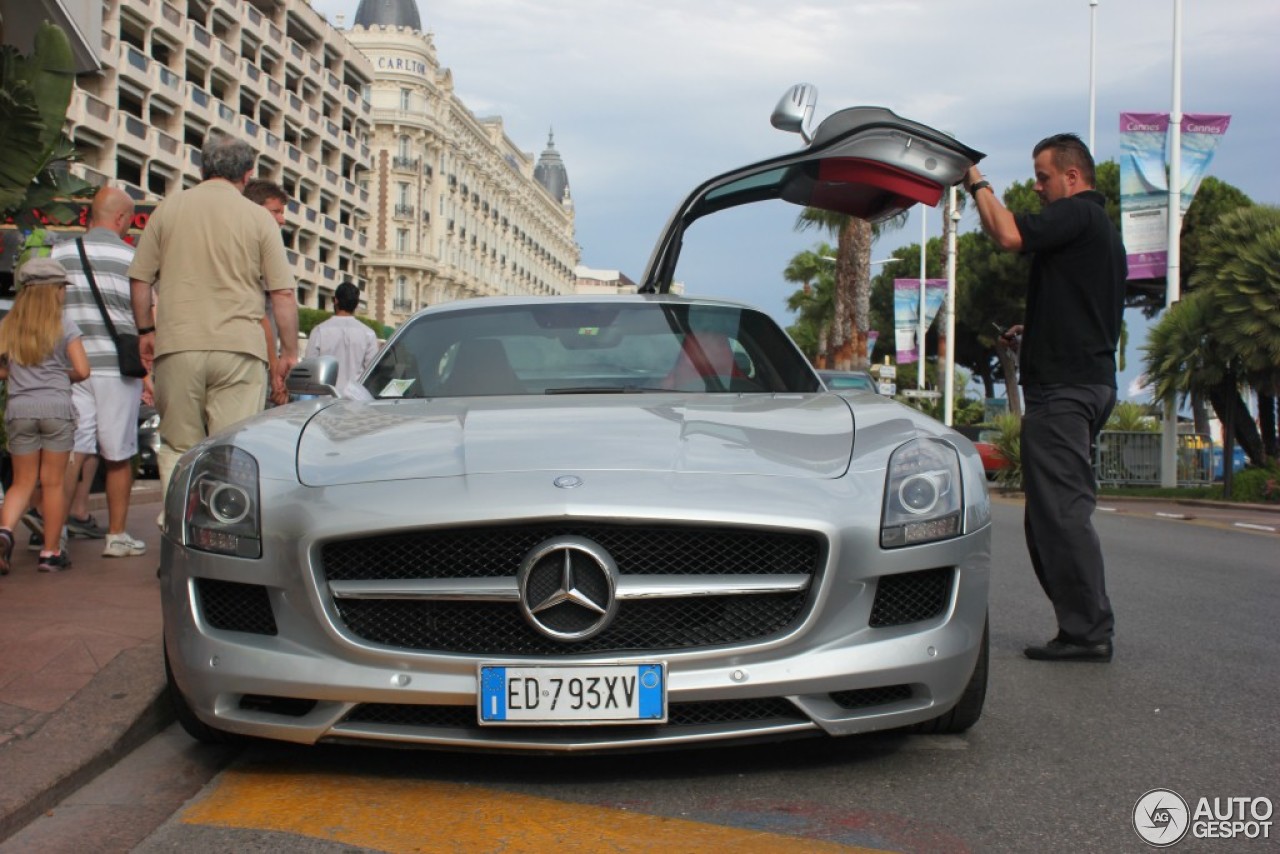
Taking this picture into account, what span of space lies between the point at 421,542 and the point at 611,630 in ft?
1.64

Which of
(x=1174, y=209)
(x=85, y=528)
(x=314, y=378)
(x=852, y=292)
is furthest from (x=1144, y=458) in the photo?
(x=314, y=378)

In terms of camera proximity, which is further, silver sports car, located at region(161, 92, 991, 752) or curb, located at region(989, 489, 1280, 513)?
curb, located at region(989, 489, 1280, 513)

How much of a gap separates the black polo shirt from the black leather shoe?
940 millimetres

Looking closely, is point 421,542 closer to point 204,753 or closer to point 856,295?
point 204,753

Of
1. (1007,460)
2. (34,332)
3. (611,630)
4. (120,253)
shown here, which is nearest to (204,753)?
(611,630)

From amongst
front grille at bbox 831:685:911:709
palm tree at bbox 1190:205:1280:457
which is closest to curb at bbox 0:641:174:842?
front grille at bbox 831:685:911:709

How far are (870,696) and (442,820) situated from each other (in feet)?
3.40

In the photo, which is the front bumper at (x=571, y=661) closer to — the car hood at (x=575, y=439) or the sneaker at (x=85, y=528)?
the car hood at (x=575, y=439)

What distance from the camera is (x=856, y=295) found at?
33.2 meters

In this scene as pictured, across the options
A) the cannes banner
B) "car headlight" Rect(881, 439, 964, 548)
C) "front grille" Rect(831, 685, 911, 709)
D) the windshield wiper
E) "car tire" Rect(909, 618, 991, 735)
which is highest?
the cannes banner

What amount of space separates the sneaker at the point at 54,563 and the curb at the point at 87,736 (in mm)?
2367

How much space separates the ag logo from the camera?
117 inches

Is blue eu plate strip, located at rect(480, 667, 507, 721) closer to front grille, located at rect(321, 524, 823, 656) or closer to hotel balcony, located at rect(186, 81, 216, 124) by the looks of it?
front grille, located at rect(321, 524, 823, 656)

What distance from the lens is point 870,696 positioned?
133 inches
